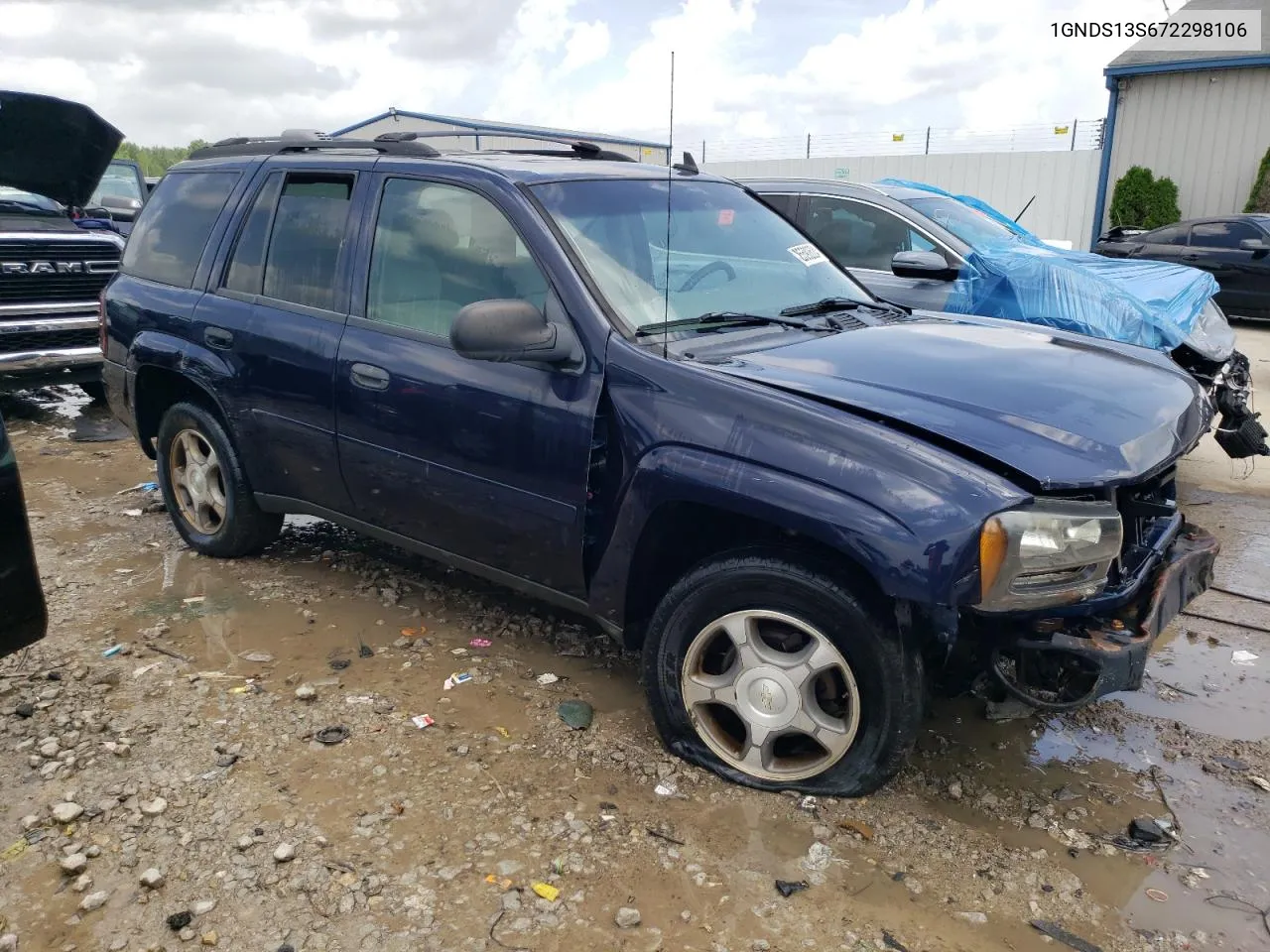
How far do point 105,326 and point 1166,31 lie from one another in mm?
18893

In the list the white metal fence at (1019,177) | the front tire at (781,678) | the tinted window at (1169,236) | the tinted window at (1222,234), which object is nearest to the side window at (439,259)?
the front tire at (781,678)

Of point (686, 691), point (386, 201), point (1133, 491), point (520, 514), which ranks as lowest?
point (686, 691)

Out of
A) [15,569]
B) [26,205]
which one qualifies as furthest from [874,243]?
[26,205]

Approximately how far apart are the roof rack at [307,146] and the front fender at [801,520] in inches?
68.3

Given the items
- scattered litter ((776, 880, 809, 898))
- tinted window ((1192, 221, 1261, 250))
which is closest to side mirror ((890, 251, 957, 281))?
scattered litter ((776, 880, 809, 898))

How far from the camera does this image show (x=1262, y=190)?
52.9 ft

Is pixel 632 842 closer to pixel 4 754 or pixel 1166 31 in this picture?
pixel 4 754

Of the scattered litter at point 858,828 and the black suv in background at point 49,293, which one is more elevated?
the black suv in background at point 49,293

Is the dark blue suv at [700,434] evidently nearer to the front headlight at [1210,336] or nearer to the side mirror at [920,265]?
the side mirror at [920,265]

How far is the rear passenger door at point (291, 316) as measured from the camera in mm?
3854

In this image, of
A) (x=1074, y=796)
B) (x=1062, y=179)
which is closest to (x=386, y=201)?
(x=1074, y=796)

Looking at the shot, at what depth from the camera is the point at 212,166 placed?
4.56m

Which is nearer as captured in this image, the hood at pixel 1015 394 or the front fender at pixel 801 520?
the front fender at pixel 801 520

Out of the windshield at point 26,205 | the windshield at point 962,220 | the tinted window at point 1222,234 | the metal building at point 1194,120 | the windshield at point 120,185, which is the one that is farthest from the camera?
the metal building at point 1194,120
